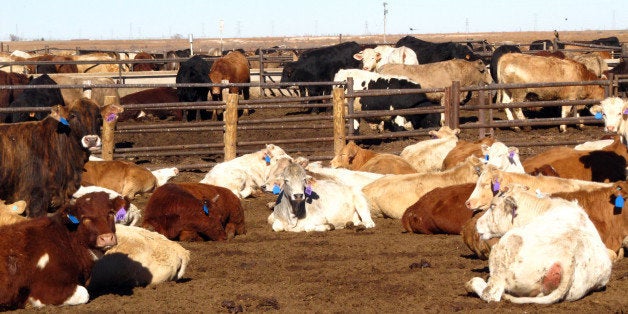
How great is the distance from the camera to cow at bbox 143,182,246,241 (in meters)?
10.2

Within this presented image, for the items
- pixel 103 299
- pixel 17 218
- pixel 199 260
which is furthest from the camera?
pixel 199 260

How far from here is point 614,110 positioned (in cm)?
1142

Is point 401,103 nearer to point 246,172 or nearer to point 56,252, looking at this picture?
point 246,172

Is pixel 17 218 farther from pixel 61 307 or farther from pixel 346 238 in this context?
pixel 346 238

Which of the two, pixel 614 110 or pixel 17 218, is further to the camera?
pixel 614 110

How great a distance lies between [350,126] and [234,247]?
618 centimetres

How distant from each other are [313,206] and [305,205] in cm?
9

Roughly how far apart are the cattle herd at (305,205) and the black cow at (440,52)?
7995mm

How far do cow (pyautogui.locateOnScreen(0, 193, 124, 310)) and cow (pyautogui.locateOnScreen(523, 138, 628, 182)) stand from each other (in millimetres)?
6061

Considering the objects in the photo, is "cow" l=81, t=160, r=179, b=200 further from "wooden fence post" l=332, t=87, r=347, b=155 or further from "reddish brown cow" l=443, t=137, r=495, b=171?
"reddish brown cow" l=443, t=137, r=495, b=171

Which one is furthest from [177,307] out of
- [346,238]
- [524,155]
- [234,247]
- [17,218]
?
[524,155]

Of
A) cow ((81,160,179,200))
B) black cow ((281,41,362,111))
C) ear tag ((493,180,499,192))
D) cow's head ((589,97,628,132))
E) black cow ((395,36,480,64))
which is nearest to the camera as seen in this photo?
ear tag ((493,180,499,192))

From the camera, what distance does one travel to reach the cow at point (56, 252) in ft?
22.5

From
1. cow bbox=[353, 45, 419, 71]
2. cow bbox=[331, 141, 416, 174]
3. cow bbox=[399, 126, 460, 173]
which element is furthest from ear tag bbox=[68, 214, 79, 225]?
cow bbox=[353, 45, 419, 71]
